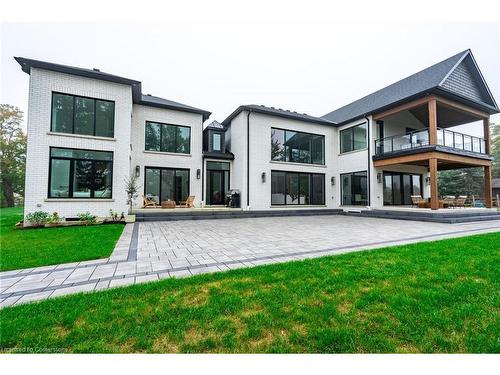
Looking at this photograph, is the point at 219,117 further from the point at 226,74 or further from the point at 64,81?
the point at 64,81

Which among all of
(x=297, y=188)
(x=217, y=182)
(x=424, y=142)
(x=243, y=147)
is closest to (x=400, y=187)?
(x=424, y=142)

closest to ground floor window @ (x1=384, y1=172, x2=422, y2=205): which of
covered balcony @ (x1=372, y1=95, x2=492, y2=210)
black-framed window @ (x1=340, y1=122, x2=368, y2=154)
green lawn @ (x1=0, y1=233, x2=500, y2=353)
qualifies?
covered balcony @ (x1=372, y1=95, x2=492, y2=210)

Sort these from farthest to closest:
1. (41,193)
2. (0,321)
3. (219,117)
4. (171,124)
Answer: (219,117) → (171,124) → (41,193) → (0,321)

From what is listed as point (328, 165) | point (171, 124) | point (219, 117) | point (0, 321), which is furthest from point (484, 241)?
point (219, 117)

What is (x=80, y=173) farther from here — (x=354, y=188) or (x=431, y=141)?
(x=431, y=141)

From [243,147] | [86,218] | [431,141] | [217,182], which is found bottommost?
[86,218]

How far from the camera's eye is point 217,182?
50.3ft

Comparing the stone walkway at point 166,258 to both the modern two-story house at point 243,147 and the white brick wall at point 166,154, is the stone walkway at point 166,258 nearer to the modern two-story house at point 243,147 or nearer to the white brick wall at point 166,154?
the modern two-story house at point 243,147

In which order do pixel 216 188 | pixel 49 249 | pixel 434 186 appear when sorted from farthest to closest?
pixel 216 188
pixel 434 186
pixel 49 249

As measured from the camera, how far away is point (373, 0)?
11.0ft

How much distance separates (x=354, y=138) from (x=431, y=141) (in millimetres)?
4653

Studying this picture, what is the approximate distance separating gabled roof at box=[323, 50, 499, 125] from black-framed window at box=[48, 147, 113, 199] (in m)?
14.5

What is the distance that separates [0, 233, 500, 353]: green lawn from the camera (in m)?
1.84
